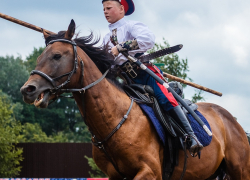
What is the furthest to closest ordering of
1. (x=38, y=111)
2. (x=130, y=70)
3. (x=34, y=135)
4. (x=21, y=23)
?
(x=38, y=111) < (x=34, y=135) < (x=21, y=23) < (x=130, y=70)

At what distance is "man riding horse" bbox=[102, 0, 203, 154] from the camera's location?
5797mm

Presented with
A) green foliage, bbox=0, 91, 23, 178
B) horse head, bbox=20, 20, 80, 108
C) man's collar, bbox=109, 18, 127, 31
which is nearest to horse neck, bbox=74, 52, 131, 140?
horse head, bbox=20, 20, 80, 108

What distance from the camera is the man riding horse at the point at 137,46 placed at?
19.0 ft

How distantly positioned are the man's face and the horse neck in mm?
1174

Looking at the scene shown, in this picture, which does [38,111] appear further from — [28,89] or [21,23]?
[28,89]

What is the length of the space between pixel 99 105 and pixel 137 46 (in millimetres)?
1130

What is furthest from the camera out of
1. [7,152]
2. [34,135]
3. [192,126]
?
[34,135]

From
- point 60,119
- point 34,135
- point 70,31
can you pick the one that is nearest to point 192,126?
point 70,31

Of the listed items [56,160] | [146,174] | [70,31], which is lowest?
[56,160]

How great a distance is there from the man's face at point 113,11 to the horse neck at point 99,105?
1.17 m

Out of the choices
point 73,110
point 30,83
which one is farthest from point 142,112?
point 73,110

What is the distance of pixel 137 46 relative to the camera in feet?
19.0

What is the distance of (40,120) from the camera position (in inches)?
1897

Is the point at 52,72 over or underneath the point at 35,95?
over
